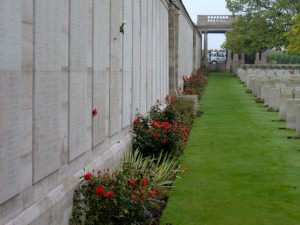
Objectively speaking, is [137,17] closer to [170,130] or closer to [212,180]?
[170,130]

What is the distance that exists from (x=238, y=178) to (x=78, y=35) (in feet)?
13.0

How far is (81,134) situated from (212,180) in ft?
10.6

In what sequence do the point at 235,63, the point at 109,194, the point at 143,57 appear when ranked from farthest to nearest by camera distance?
the point at 235,63
the point at 143,57
the point at 109,194

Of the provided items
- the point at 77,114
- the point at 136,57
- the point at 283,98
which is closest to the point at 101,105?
the point at 77,114

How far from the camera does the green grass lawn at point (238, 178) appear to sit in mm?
7188

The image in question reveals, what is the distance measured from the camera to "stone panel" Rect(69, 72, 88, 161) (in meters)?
6.01

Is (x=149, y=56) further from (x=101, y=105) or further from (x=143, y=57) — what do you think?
(x=101, y=105)

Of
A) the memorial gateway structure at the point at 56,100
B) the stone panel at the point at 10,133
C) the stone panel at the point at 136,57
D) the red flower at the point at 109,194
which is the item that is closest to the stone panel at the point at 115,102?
the memorial gateway structure at the point at 56,100

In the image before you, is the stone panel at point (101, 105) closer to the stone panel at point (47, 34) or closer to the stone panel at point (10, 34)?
the stone panel at point (47, 34)

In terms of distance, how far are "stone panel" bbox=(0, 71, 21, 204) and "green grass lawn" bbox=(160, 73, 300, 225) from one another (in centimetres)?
278

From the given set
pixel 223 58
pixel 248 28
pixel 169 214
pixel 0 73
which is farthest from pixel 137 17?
pixel 223 58

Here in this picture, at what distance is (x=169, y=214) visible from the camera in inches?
283

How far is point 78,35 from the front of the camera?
6281mm

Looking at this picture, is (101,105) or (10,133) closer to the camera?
(10,133)
